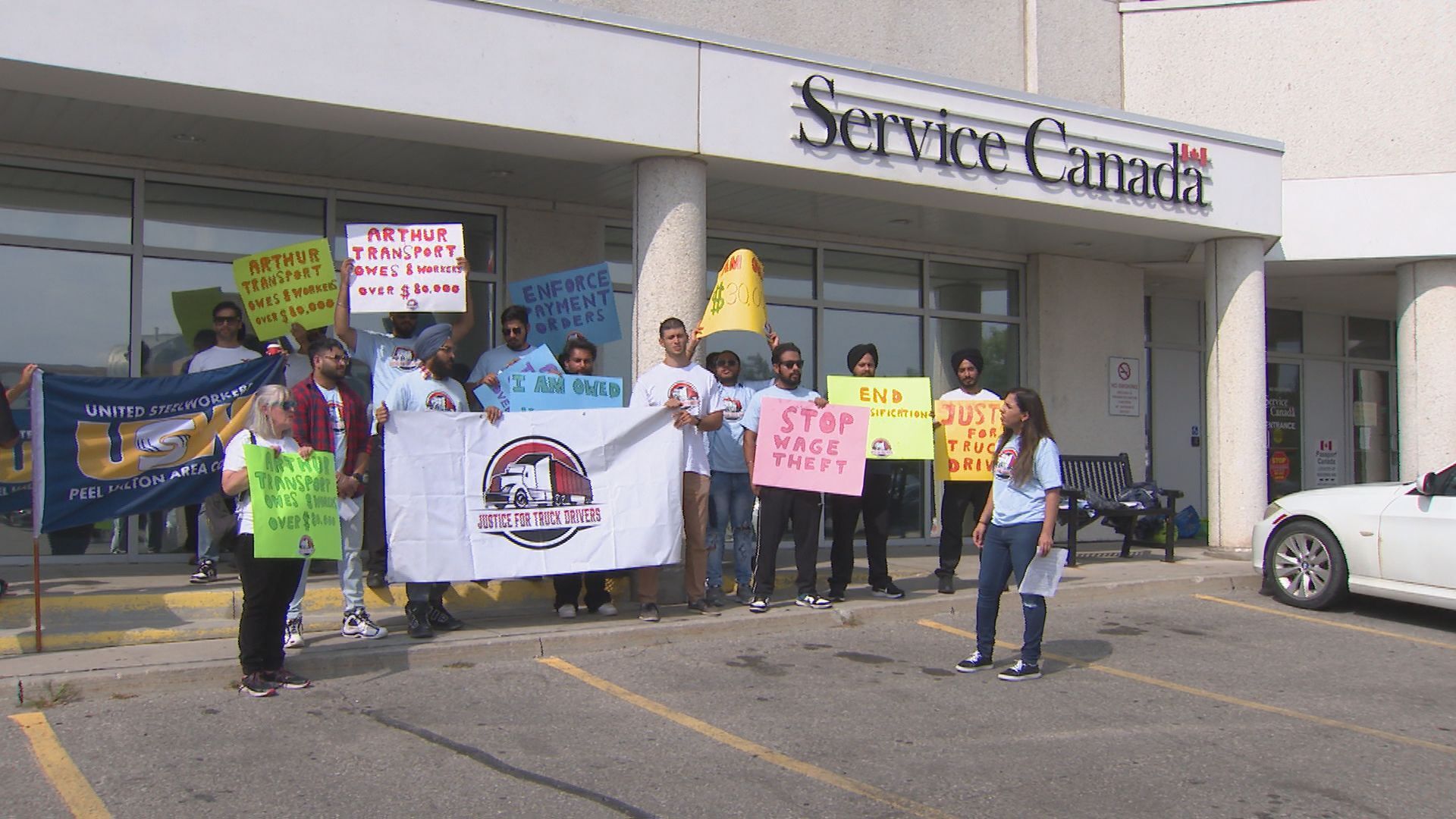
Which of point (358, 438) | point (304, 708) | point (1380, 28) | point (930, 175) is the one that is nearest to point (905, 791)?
point (304, 708)

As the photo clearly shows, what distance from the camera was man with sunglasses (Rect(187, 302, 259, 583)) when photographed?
8.69 meters

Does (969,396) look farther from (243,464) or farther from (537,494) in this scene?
(243,464)

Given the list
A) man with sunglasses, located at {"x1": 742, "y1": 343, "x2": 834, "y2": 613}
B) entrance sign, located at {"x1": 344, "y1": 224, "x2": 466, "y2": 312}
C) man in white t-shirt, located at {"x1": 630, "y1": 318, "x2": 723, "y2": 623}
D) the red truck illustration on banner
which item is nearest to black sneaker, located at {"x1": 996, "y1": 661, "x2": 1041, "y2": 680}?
man with sunglasses, located at {"x1": 742, "y1": 343, "x2": 834, "y2": 613}

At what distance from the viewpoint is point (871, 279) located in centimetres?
1369

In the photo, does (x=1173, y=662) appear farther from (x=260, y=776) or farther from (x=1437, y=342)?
(x=1437, y=342)

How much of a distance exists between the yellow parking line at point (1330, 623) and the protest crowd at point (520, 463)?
2.52m

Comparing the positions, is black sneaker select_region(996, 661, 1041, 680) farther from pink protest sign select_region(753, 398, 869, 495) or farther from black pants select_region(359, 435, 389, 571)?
black pants select_region(359, 435, 389, 571)

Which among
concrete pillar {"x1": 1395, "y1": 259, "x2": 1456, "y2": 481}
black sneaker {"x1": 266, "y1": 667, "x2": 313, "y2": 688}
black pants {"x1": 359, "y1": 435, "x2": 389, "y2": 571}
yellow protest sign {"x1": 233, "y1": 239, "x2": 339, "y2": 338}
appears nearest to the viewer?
black sneaker {"x1": 266, "y1": 667, "x2": 313, "y2": 688}

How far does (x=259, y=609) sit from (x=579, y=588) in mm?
2628

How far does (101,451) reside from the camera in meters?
7.81

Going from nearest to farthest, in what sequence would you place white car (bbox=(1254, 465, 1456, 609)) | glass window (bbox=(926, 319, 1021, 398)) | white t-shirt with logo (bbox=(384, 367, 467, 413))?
white t-shirt with logo (bbox=(384, 367, 467, 413)) < white car (bbox=(1254, 465, 1456, 609)) < glass window (bbox=(926, 319, 1021, 398))

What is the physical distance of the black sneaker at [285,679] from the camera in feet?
21.3

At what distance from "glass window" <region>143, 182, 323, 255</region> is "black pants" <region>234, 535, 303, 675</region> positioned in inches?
186

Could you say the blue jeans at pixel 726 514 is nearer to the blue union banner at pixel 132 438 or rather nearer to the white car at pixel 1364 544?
the blue union banner at pixel 132 438
